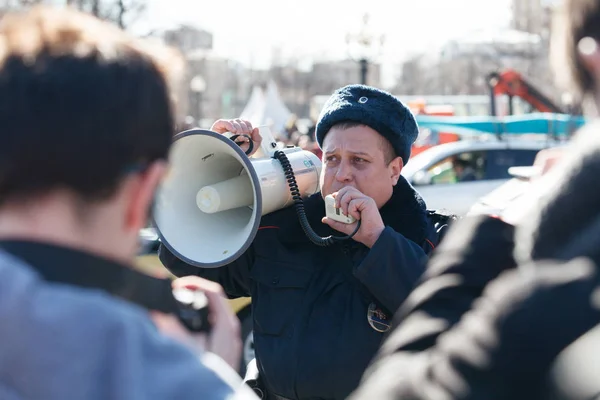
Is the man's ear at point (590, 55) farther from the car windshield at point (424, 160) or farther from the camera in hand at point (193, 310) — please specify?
the car windshield at point (424, 160)

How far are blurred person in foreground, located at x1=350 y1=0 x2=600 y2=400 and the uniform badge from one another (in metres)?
1.04

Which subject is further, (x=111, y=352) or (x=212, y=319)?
(x=212, y=319)

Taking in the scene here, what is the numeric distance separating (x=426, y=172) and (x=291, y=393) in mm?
8048

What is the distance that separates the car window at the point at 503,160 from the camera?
34.6ft

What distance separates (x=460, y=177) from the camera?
10.7 m

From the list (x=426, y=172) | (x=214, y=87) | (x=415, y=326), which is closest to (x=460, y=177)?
(x=426, y=172)

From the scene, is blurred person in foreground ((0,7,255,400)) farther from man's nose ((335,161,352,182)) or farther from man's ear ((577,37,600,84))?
man's nose ((335,161,352,182))

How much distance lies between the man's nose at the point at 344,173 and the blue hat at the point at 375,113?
6.2 inches

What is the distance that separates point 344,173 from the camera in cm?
270

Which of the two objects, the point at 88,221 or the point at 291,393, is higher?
the point at 88,221

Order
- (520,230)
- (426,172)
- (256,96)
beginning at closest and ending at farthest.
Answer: (520,230), (426,172), (256,96)

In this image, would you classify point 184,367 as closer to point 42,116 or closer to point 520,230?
point 42,116

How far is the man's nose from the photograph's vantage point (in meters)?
2.69

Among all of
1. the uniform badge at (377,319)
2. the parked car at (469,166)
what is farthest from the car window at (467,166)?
the uniform badge at (377,319)
